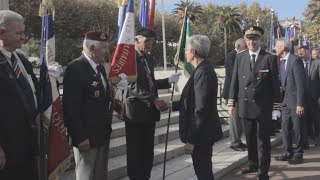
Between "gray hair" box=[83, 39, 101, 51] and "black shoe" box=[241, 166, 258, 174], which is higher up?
"gray hair" box=[83, 39, 101, 51]

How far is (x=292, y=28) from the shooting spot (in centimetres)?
1852

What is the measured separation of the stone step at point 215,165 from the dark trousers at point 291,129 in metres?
0.81

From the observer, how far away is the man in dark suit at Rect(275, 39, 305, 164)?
747 centimetres

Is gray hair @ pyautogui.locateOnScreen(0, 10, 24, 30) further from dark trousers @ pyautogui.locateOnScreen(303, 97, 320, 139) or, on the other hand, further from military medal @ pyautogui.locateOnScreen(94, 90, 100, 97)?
dark trousers @ pyautogui.locateOnScreen(303, 97, 320, 139)

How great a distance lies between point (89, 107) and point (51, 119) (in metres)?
0.44

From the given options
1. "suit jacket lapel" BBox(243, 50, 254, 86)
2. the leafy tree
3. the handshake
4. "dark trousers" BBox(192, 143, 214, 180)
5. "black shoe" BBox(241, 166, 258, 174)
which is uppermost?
the leafy tree

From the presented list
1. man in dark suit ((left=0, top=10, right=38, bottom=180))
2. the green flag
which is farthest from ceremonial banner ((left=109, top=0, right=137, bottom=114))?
man in dark suit ((left=0, top=10, right=38, bottom=180))

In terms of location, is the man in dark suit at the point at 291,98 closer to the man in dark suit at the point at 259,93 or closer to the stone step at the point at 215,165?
the stone step at the point at 215,165

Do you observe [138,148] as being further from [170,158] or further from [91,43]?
[170,158]

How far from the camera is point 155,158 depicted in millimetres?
6949

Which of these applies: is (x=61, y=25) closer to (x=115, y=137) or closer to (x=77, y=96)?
(x=115, y=137)

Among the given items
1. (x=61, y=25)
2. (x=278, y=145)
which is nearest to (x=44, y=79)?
(x=278, y=145)

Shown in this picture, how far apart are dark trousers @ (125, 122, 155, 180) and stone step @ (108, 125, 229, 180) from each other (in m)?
0.82

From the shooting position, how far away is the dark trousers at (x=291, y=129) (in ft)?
25.1
